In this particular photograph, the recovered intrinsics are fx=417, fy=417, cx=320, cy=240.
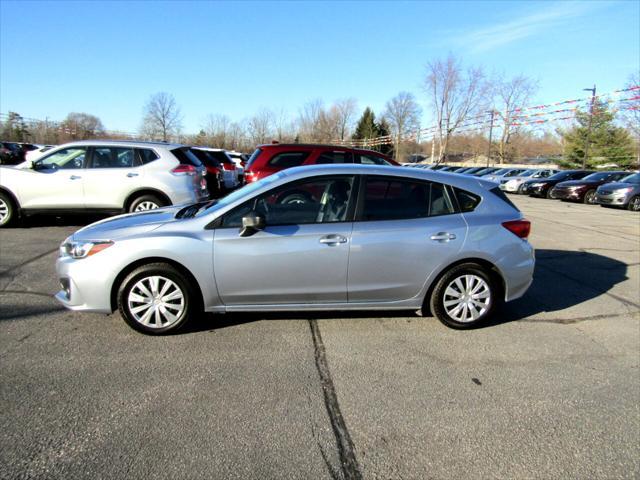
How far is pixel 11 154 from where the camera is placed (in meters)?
26.6

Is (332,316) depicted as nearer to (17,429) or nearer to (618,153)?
(17,429)

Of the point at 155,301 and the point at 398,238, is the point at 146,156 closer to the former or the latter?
the point at 155,301

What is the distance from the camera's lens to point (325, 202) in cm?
405

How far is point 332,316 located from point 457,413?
1797 millimetres

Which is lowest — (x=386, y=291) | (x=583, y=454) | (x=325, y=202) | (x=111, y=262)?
(x=583, y=454)

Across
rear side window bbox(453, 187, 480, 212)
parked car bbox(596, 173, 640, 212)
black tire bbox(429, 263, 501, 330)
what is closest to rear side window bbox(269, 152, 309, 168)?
rear side window bbox(453, 187, 480, 212)

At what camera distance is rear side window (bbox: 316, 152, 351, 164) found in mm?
9586

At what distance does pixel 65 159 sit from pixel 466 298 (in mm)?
A: 7786

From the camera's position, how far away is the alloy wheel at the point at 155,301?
3742 millimetres

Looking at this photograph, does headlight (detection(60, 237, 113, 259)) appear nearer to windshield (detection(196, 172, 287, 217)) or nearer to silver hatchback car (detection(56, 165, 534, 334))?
silver hatchback car (detection(56, 165, 534, 334))

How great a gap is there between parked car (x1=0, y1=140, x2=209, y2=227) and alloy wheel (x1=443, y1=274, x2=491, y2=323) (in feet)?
19.1

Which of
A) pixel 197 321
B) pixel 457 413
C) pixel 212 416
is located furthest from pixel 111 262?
pixel 457 413

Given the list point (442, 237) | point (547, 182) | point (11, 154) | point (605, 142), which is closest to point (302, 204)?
point (442, 237)

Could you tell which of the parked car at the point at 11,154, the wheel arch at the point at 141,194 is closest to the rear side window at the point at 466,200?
the wheel arch at the point at 141,194
